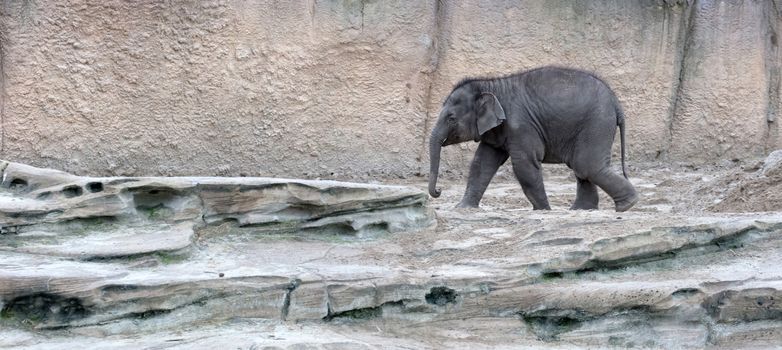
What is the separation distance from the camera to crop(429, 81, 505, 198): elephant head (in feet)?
27.7

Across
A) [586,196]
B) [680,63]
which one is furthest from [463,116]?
[680,63]

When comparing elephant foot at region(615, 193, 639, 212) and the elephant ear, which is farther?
elephant foot at region(615, 193, 639, 212)

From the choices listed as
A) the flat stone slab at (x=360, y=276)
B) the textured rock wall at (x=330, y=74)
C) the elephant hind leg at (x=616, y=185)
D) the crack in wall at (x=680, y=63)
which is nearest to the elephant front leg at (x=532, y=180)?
the elephant hind leg at (x=616, y=185)

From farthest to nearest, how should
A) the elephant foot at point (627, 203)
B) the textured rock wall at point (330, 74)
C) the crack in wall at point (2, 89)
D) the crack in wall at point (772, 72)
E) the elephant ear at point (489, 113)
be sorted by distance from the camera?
the crack in wall at point (772, 72) < the textured rock wall at point (330, 74) < the crack in wall at point (2, 89) < the elephant foot at point (627, 203) < the elephant ear at point (489, 113)

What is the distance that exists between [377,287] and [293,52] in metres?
5.56

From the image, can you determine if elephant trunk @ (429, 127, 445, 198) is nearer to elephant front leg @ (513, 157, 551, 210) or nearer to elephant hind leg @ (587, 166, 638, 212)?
elephant front leg @ (513, 157, 551, 210)

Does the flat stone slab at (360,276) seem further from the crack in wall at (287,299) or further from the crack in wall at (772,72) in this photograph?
the crack in wall at (772,72)

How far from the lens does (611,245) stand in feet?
16.8

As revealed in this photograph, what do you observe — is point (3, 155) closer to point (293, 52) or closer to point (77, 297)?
point (293, 52)

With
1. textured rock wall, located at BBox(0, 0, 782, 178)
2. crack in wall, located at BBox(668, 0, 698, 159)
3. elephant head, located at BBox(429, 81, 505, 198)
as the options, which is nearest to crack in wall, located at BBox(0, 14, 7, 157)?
textured rock wall, located at BBox(0, 0, 782, 178)

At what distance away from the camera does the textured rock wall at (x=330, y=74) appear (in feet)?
30.9

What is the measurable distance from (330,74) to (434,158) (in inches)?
86.4

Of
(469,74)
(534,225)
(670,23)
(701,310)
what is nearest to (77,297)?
(534,225)

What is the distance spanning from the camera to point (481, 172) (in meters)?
8.63
